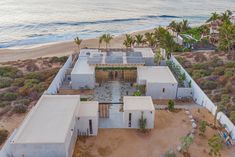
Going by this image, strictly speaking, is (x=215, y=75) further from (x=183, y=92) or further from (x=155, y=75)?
(x=155, y=75)

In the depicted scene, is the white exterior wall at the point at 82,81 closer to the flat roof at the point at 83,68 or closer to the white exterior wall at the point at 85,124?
the flat roof at the point at 83,68

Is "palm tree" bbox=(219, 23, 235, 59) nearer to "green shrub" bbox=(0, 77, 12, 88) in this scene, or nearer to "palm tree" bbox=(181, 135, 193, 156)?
"palm tree" bbox=(181, 135, 193, 156)

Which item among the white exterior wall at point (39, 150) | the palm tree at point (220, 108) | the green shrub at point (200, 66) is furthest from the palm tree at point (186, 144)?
the green shrub at point (200, 66)

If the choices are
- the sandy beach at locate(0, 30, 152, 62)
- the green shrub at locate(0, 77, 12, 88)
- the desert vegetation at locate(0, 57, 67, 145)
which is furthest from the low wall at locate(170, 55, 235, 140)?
the sandy beach at locate(0, 30, 152, 62)

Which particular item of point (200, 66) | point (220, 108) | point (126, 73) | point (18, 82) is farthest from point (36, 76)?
point (200, 66)

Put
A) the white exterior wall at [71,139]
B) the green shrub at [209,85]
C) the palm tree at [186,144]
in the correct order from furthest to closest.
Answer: the green shrub at [209,85] < the palm tree at [186,144] < the white exterior wall at [71,139]

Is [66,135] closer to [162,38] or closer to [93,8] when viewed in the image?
[162,38]
